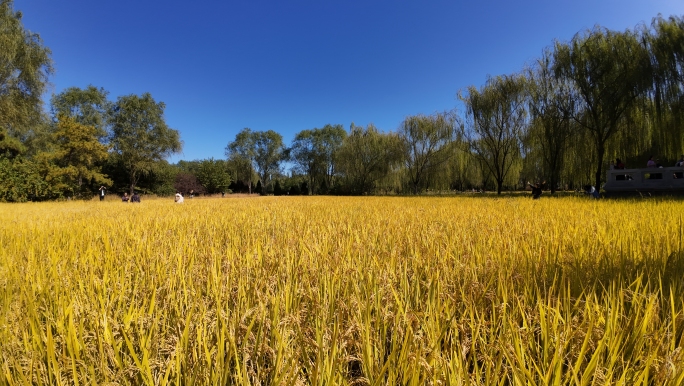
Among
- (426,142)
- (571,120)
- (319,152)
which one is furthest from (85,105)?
(571,120)

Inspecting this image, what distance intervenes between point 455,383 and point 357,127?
3935 cm

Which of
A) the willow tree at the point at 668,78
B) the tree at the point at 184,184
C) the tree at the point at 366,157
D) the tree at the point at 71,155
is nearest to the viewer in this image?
the willow tree at the point at 668,78

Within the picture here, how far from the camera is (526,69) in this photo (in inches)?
731

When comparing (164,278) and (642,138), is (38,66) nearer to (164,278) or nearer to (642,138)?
(164,278)

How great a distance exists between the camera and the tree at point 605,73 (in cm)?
1343

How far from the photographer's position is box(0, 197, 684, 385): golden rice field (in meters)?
0.83

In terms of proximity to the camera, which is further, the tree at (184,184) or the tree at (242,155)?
the tree at (242,155)

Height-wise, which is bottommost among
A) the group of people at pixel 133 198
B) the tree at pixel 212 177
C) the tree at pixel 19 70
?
the group of people at pixel 133 198

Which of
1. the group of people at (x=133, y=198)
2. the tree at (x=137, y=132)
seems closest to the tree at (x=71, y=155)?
the group of people at (x=133, y=198)

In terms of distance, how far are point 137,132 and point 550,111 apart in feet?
127

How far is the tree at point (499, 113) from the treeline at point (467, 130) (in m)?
0.08

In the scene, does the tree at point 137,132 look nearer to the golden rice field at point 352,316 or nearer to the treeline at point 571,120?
the treeline at point 571,120

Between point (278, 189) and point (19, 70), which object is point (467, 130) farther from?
point (278, 189)

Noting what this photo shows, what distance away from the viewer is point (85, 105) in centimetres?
3111
